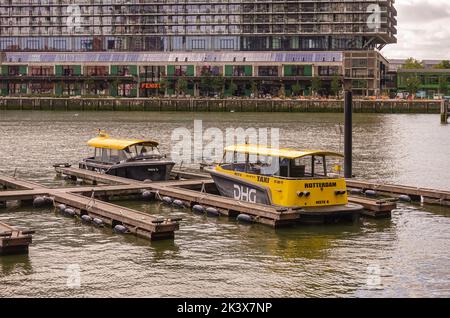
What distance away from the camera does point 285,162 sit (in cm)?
3231

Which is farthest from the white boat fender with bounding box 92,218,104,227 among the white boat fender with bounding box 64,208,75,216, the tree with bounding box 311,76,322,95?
the tree with bounding box 311,76,322,95

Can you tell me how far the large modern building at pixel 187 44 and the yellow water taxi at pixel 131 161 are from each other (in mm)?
120614

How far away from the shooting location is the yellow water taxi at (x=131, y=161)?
42.3 m

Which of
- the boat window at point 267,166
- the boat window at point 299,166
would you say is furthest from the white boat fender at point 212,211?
the boat window at point 299,166

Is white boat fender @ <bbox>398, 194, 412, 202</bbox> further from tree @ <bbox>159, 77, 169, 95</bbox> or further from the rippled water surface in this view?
tree @ <bbox>159, 77, 169, 95</bbox>

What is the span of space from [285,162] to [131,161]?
13159 millimetres

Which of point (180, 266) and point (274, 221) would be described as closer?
point (180, 266)

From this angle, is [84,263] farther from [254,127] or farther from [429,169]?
[254,127]

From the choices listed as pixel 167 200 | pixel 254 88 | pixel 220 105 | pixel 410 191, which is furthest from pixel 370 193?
pixel 254 88

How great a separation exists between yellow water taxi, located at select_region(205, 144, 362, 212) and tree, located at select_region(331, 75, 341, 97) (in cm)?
12520

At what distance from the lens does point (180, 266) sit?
25359 millimetres

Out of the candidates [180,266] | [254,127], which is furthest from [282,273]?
[254,127]

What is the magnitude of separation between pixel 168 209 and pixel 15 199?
676 centimetres

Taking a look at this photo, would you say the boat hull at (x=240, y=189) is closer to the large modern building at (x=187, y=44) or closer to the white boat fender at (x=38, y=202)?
the white boat fender at (x=38, y=202)
